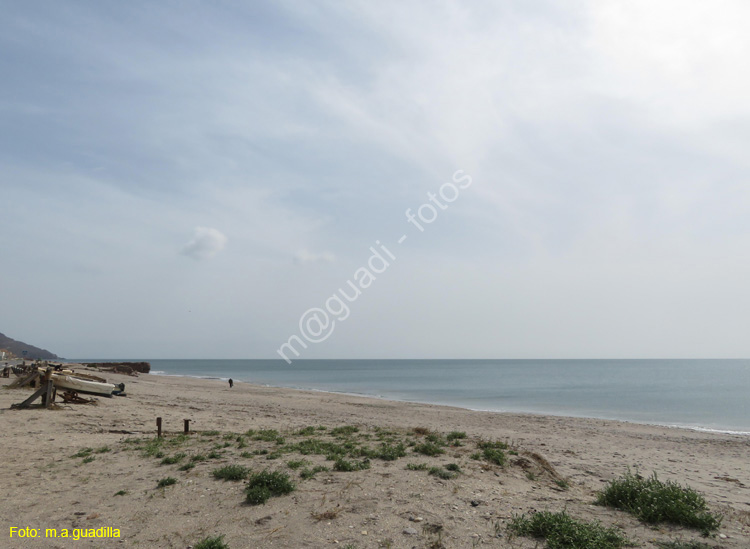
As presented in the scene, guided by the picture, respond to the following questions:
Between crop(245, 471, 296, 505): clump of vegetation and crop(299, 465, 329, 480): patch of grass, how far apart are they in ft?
1.48

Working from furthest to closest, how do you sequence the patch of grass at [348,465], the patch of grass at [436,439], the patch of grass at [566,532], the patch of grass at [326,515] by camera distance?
the patch of grass at [436,439], the patch of grass at [348,465], the patch of grass at [326,515], the patch of grass at [566,532]

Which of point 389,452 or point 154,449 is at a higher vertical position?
point 389,452

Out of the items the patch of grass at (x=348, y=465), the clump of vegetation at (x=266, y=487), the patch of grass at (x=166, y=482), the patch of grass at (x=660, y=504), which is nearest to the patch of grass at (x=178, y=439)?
the patch of grass at (x=166, y=482)

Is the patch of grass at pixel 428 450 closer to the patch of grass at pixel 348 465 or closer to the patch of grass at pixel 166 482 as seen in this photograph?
the patch of grass at pixel 348 465

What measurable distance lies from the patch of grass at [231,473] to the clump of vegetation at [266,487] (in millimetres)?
367

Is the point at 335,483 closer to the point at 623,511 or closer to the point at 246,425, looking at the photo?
the point at 623,511

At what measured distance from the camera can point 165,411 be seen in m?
22.2

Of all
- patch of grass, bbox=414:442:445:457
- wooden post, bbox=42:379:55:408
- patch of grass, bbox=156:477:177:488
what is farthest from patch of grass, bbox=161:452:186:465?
wooden post, bbox=42:379:55:408

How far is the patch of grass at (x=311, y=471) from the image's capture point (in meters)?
9.17

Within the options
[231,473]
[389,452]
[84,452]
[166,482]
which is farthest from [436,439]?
[84,452]

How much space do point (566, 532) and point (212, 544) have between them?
4.74 m

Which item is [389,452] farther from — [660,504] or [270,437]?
[660,504]

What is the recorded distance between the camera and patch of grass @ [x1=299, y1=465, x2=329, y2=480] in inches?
361

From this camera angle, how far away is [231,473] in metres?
9.08
